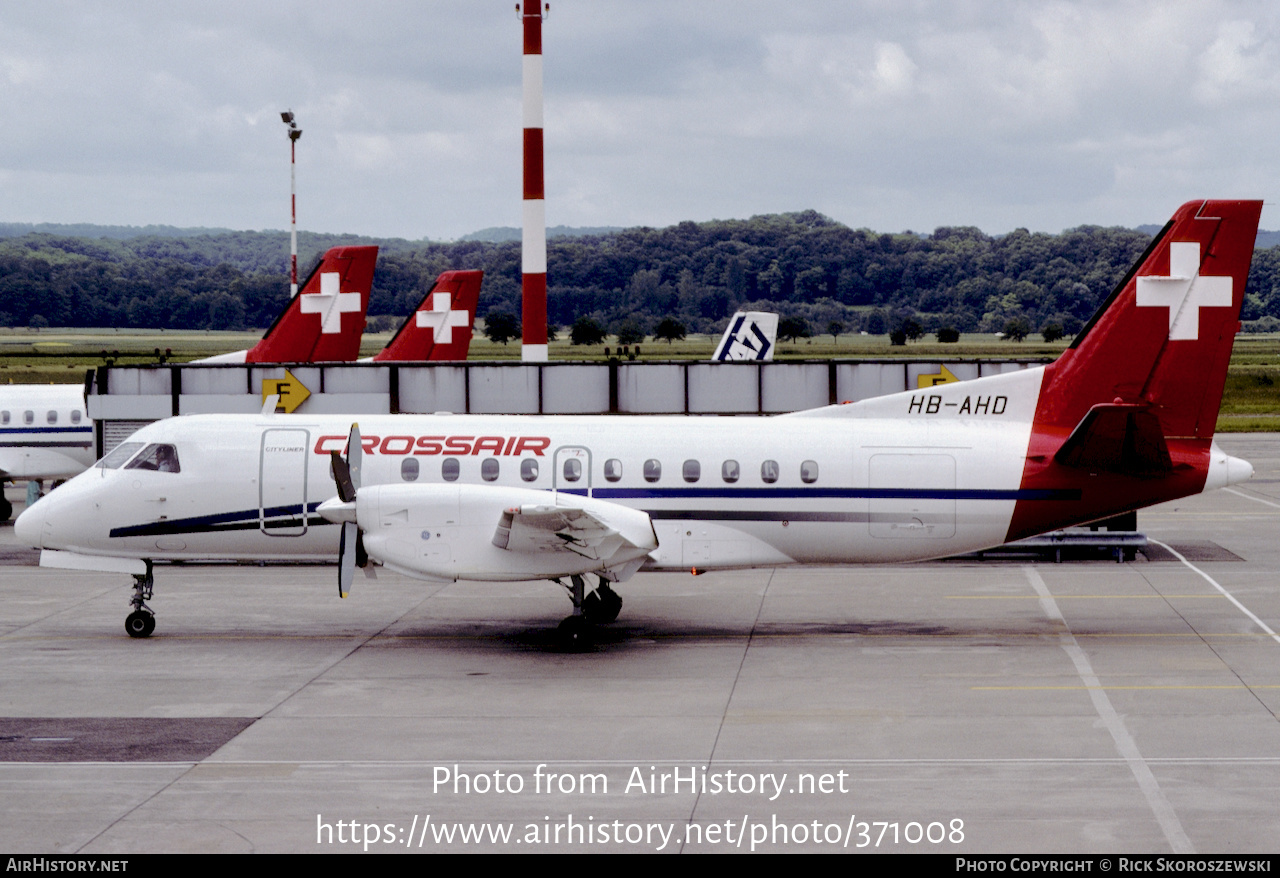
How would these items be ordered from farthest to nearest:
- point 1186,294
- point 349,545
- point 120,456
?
point 120,456 → point 1186,294 → point 349,545

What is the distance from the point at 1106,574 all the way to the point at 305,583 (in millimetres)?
14565

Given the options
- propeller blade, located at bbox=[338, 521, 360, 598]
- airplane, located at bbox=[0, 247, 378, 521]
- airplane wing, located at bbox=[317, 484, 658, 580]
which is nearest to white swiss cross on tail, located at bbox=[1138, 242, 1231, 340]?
airplane wing, located at bbox=[317, 484, 658, 580]

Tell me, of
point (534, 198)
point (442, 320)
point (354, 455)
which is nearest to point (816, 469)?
point (354, 455)

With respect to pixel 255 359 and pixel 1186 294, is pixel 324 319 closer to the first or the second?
pixel 255 359

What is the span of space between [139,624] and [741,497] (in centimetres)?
891

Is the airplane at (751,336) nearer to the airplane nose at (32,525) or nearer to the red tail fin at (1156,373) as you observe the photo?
the red tail fin at (1156,373)

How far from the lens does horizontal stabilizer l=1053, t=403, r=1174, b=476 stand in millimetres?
18938

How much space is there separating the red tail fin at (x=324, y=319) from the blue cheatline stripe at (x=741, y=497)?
14327 mm

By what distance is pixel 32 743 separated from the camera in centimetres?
1439

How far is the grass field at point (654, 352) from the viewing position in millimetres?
74625

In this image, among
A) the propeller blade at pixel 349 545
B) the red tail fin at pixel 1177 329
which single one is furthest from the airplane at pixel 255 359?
the red tail fin at pixel 1177 329

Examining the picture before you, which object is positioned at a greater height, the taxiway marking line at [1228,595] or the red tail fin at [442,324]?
the red tail fin at [442,324]

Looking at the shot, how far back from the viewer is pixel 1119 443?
62.5 ft

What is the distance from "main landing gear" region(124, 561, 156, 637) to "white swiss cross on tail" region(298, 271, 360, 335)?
1458 centimetres
